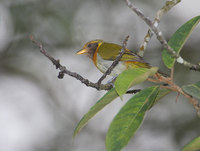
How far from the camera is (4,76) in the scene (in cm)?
596

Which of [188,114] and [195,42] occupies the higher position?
[195,42]

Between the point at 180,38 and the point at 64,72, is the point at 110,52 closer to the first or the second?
the point at 64,72

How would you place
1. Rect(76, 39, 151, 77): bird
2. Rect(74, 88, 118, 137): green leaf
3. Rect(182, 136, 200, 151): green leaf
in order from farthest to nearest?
Rect(76, 39, 151, 77): bird → Rect(74, 88, 118, 137): green leaf → Rect(182, 136, 200, 151): green leaf

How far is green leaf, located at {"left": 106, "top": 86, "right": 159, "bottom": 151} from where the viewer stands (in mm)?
1690

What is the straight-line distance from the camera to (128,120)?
1787 millimetres

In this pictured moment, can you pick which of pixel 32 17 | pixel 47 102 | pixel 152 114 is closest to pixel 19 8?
pixel 32 17

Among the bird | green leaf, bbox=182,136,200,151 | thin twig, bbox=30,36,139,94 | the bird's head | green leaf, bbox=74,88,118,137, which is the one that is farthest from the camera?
the bird's head

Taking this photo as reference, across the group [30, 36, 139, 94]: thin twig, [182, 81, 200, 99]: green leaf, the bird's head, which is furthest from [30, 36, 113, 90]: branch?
the bird's head

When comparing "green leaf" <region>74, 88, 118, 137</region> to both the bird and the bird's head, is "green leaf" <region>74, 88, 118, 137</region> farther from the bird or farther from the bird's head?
the bird's head

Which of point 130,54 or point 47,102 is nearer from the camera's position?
point 130,54

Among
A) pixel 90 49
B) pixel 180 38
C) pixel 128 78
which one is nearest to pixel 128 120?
pixel 128 78

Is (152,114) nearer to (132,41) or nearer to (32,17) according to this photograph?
(132,41)

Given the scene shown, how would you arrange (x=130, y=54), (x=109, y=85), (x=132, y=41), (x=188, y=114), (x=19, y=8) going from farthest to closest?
1. (x=19, y=8)
2. (x=132, y=41)
3. (x=188, y=114)
4. (x=130, y=54)
5. (x=109, y=85)

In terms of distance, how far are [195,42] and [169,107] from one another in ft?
3.56
